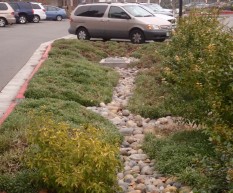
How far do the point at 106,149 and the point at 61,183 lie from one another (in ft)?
1.93

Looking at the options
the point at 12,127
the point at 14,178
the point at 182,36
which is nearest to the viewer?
the point at 14,178

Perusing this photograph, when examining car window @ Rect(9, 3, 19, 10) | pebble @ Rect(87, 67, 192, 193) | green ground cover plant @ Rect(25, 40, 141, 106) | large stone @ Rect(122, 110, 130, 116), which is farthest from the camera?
car window @ Rect(9, 3, 19, 10)

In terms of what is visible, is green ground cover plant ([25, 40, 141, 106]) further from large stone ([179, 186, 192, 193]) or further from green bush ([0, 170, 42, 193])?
large stone ([179, 186, 192, 193])

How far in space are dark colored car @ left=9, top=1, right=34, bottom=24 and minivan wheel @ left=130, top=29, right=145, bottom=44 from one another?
21.8m

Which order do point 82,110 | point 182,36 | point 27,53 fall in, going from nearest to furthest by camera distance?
point 82,110
point 182,36
point 27,53

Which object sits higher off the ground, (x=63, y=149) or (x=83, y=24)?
(x=63, y=149)

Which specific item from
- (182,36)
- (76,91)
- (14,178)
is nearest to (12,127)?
(14,178)

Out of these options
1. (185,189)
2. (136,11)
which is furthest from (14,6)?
(185,189)

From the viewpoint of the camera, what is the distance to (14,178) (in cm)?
530

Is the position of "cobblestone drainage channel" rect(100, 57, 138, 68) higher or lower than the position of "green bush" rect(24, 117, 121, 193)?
lower

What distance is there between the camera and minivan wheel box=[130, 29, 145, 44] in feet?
66.8

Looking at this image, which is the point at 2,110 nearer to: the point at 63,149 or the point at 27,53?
the point at 63,149

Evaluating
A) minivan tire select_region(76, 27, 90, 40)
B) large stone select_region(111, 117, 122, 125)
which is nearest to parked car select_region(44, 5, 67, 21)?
minivan tire select_region(76, 27, 90, 40)

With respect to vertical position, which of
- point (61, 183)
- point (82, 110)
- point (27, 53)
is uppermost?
point (61, 183)
